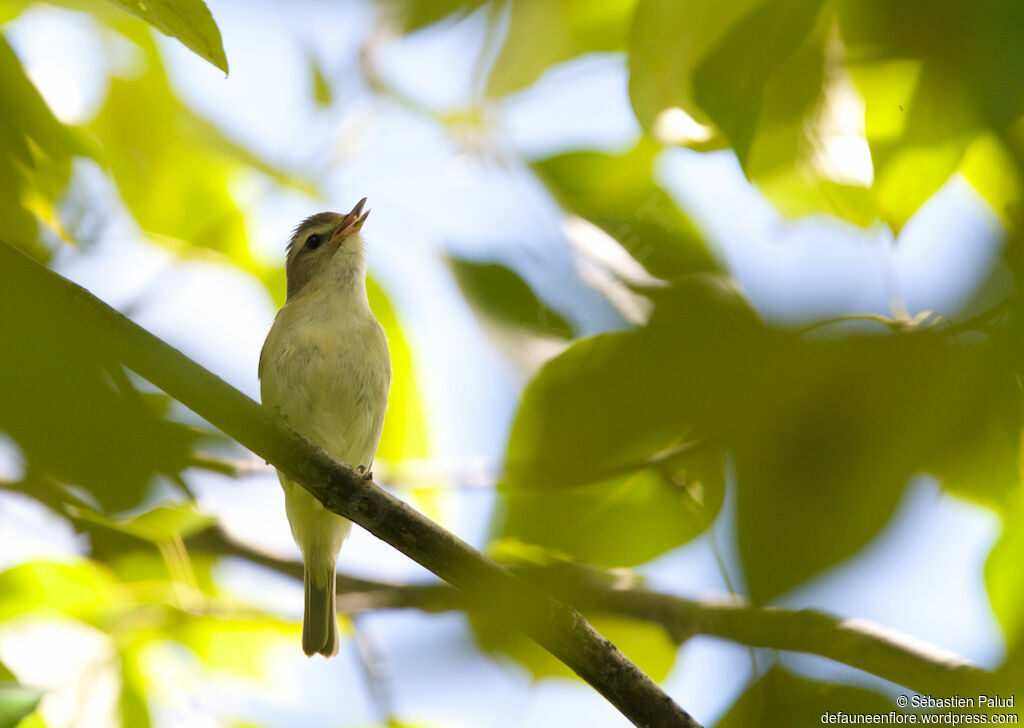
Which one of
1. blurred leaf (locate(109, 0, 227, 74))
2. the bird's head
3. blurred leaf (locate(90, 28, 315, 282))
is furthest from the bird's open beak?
blurred leaf (locate(109, 0, 227, 74))

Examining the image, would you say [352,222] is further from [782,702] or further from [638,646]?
[782,702]

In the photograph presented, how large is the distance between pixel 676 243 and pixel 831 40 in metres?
0.31

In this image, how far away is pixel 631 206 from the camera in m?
0.88

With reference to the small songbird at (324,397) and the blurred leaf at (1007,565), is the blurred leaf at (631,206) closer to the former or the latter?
the blurred leaf at (1007,565)

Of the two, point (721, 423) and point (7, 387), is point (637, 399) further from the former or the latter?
point (7, 387)

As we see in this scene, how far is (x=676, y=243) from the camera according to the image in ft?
2.19

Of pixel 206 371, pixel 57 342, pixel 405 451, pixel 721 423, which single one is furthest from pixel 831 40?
pixel 405 451

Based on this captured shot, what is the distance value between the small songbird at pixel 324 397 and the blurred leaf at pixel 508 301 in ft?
12.5

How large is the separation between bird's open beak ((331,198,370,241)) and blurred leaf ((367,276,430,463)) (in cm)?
217

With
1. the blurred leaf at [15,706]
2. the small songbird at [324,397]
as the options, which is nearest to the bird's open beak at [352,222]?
the small songbird at [324,397]

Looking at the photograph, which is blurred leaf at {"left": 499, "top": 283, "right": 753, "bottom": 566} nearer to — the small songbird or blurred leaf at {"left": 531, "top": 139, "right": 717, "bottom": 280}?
blurred leaf at {"left": 531, "top": 139, "right": 717, "bottom": 280}

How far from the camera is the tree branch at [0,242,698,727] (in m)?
0.67

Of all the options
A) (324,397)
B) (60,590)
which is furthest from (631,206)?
(324,397)

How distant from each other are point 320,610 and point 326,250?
2293mm
